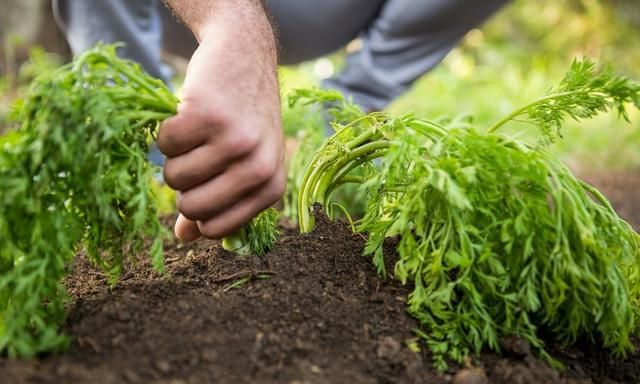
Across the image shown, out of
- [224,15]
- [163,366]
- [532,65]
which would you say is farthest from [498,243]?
[532,65]

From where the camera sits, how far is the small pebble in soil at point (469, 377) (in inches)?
62.4

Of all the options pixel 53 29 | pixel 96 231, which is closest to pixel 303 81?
pixel 53 29

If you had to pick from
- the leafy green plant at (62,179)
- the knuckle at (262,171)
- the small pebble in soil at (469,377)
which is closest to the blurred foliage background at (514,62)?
the knuckle at (262,171)

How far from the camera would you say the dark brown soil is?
4.91ft

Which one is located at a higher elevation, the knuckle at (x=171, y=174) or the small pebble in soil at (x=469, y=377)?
the knuckle at (x=171, y=174)

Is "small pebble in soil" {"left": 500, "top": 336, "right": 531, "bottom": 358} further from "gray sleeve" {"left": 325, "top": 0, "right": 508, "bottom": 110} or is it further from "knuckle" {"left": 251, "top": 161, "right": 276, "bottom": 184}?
"gray sleeve" {"left": 325, "top": 0, "right": 508, "bottom": 110}

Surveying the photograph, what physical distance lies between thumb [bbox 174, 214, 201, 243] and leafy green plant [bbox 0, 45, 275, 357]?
1.09 feet

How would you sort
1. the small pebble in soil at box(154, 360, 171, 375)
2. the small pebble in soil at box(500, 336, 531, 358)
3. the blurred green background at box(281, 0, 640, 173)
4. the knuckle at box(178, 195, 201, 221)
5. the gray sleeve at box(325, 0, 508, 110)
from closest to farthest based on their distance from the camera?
the small pebble in soil at box(154, 360, 171, 375)
the small pebble in soil at box(500, 336, 531, 358)
the knuckle at box(178, 195, 201, 221)
the gray sleeve at box(325, 0, 508, 110)
the blurred green background at box(281, 0, 640, 173)

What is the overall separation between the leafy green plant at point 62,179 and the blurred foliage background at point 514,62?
343 centimetres

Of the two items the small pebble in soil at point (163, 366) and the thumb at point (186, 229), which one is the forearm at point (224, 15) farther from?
the small pebble in soil at point (163, 366)

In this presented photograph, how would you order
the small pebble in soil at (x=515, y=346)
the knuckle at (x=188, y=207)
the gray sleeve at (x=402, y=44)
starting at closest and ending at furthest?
the small pebble in soil at (x=515, y=346)
the knuckle at (x=188, y=207)
the gray sleeve at (x=402, y=44)

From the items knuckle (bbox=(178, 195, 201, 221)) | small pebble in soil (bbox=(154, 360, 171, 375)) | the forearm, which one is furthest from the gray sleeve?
small pebble in soil (bbox=(154, 360, 171, 375))

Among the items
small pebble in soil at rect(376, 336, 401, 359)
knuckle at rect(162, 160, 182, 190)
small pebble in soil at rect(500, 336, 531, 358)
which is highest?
knuckle at rect(162, 160, 182, 190)

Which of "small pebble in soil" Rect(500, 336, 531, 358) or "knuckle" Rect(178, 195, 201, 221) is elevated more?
"knuckle" Rect(178, 195, 201, 221)
